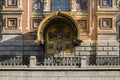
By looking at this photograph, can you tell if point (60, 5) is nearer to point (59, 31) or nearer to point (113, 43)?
point (59, 31)

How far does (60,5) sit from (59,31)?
2.26 meters

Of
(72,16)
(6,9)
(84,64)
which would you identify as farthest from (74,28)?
(6,9)

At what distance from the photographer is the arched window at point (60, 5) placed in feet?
117

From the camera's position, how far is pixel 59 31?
35.1 metres

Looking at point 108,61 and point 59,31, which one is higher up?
point 59,31


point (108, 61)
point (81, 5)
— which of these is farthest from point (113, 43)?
point (81, 5)

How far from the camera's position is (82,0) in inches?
1403

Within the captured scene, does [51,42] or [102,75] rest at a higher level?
[51,42]

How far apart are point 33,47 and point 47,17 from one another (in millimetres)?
2981

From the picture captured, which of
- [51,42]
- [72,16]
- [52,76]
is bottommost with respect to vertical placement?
[52,76]

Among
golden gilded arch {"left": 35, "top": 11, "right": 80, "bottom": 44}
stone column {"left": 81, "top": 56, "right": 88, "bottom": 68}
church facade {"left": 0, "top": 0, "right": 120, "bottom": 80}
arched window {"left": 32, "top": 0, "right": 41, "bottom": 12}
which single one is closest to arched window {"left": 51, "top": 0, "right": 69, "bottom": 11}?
church facade {"left": 0, "top": 0, "right": 120, "bottom": 80}

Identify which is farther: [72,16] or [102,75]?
[72,16]

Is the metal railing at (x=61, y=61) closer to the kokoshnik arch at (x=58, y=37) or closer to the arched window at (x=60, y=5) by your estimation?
the kokoshnik arch at (x=58, y=37)

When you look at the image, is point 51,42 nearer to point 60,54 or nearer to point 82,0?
point 60,54
